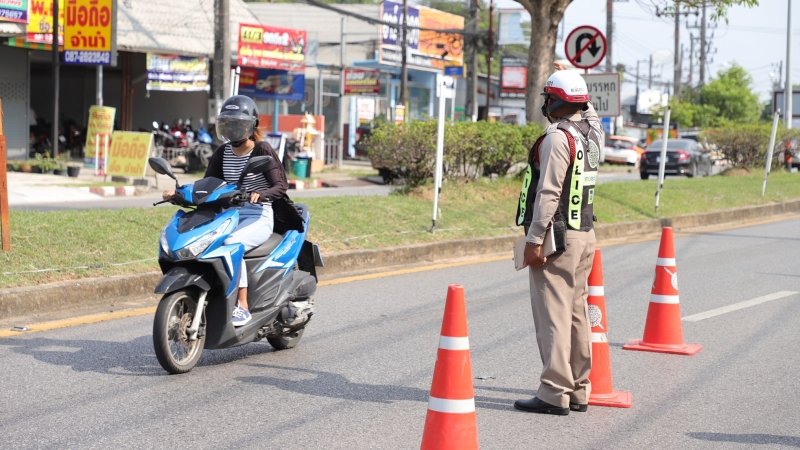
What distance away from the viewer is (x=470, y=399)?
5145mm

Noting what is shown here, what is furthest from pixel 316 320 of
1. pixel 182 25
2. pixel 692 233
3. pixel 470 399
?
pixel 182 25

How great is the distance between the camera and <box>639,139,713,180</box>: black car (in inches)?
1547

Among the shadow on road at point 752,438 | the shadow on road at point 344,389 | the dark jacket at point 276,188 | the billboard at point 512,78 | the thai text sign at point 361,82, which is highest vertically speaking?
the billboard at point 512,78

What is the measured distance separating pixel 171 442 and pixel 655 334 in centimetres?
408

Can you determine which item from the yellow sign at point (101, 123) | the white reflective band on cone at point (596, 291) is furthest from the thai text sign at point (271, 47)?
the white reflective band on cone at point (596, 291)

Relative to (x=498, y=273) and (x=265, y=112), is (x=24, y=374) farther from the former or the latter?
(x=265, y=112)

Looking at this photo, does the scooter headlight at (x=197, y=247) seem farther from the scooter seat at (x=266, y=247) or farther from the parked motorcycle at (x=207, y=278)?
the scooter seat at (x=266, y=247)

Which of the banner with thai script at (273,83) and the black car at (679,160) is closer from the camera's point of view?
the banner with thai script at (273,83)

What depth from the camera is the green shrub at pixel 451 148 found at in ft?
57.4

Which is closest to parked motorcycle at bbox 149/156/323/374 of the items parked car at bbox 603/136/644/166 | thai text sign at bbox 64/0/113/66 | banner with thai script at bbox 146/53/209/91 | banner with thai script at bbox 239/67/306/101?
thai text sign at bbox 64/0/113/66

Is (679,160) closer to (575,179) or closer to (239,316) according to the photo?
(239,316)

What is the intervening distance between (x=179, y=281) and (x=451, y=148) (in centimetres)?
1119

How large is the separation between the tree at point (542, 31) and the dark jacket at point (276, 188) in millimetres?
12998

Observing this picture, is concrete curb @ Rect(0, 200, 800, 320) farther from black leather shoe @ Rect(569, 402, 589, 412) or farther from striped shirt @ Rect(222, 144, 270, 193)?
black leather shoe @ Rect(569, 402, 589, 412)
